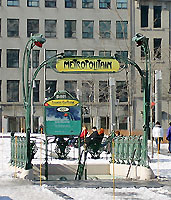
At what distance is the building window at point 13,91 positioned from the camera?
58406mm

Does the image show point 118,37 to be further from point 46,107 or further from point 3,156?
point 46,107

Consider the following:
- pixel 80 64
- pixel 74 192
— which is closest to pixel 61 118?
pixel 80 64

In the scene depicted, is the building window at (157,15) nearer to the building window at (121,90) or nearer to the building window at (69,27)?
the building window at (121,90)

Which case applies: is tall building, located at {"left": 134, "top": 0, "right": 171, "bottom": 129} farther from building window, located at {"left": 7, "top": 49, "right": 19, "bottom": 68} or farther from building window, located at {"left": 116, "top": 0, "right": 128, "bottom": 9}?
building window, located at {"left": 7, "top": 49, "right": 19, "bottom": 68}

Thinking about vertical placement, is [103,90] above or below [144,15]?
below

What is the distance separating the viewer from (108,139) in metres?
22.8

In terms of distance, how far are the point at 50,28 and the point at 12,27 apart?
4320 mm

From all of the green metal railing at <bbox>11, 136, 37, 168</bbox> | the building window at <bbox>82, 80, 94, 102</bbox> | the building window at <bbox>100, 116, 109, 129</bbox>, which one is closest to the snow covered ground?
the green metal railing at <bbox>11, 136, 37, 168</bbox>

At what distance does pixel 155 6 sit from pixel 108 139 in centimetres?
3789

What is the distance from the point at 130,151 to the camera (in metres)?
16.6

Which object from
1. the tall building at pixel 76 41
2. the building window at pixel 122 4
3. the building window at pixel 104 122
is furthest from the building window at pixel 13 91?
the building window at pixel 122 4

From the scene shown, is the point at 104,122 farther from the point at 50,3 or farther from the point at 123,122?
the point at 50,3

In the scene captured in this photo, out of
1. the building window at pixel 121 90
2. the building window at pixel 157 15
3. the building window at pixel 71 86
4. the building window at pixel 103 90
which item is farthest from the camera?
the building window at pixel 121 90

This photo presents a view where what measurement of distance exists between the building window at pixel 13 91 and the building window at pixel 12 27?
5.34 metres
